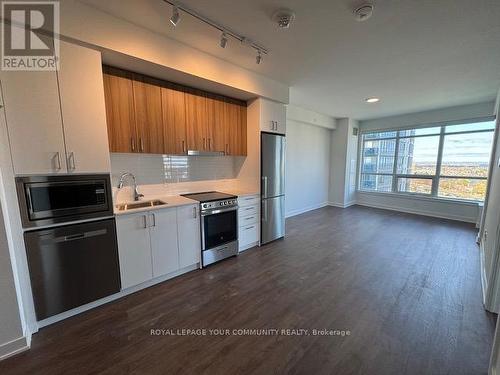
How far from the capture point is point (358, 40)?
87.5 inches

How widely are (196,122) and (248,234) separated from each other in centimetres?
193

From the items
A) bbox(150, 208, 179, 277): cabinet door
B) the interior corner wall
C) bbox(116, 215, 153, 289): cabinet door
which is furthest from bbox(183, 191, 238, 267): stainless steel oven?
the interior corner wall

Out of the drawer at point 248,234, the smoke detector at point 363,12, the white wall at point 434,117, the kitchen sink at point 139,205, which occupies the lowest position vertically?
the drawer at point 248,234

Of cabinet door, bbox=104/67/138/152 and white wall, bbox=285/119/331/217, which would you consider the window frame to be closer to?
white wall, bbox=285/119/331/217

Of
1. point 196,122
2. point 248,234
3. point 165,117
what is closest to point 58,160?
point 165,117

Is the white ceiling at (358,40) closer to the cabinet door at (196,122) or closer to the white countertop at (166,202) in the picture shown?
the cabinet door at (196,122)

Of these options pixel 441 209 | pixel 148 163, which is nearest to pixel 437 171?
pixel 441 209

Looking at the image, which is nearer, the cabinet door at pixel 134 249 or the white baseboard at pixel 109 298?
the white baseboard at pixel 109 298

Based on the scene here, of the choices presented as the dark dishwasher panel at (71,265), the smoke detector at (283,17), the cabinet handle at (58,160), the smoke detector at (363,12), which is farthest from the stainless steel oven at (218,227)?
the smoke detector at (363,12)

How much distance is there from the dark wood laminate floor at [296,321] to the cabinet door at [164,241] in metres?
0.22

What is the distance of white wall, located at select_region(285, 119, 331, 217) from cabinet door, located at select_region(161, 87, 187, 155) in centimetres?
308

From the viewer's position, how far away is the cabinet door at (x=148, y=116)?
2.42 metres

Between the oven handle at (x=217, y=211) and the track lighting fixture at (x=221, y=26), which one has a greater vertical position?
the track lighting fixture at (x=221, y=26)

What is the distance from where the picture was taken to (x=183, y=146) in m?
2.83
